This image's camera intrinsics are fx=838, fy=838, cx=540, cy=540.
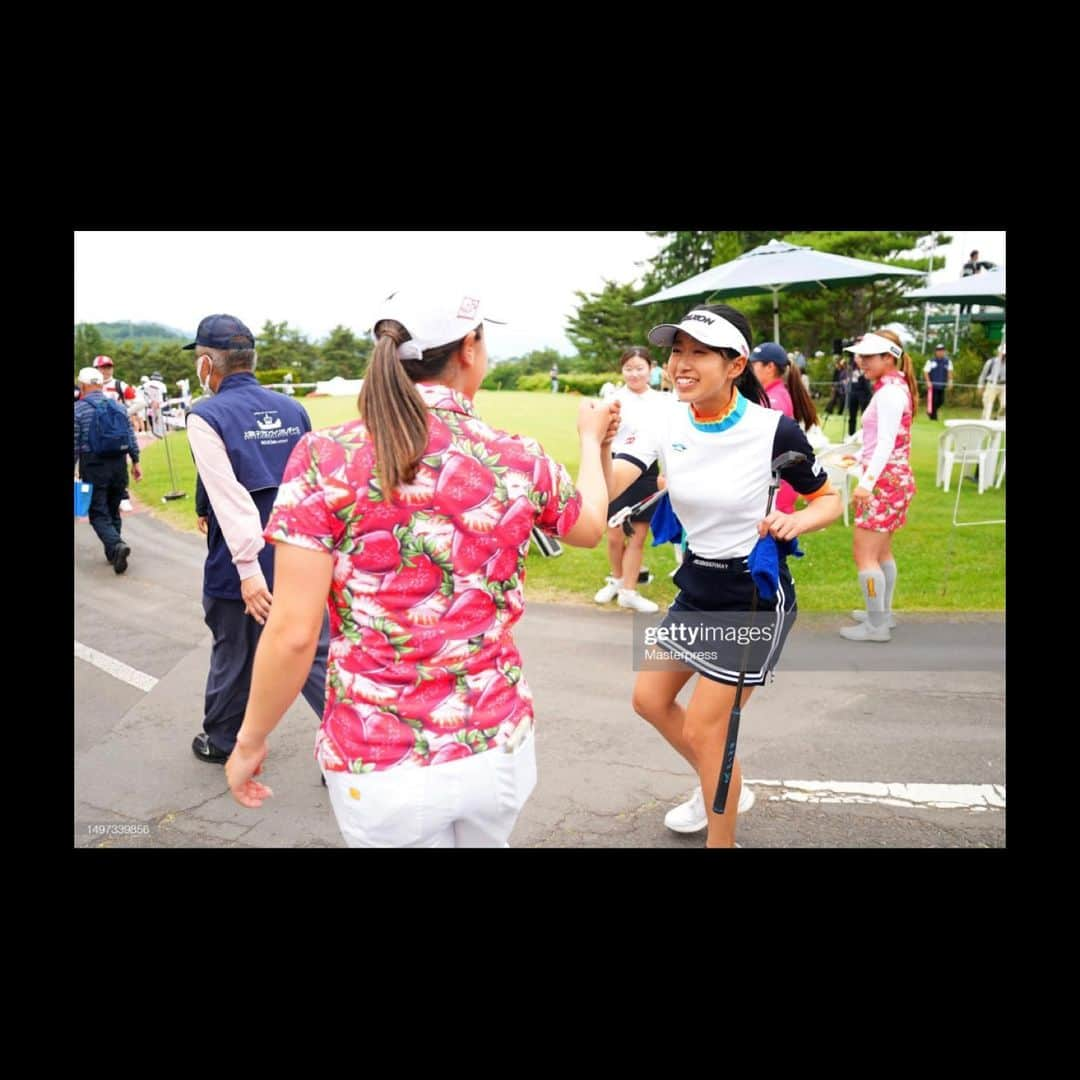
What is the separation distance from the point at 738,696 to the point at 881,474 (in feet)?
11.0

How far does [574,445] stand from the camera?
1290 centimetres

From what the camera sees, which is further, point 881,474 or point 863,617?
point 863,617

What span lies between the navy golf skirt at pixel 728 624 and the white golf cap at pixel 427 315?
1590mm

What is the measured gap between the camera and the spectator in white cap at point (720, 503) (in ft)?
9.46

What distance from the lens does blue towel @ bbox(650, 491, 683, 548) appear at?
11.1 ft

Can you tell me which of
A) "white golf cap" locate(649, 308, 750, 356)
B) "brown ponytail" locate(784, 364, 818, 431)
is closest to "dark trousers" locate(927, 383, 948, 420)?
"brown ponytail" locate(784, 364, 818, 431)

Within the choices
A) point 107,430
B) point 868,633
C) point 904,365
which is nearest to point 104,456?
point 107,430

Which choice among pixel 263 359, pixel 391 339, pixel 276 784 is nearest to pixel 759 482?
pixel 391 339

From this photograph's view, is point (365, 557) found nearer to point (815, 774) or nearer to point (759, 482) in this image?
point (759, 482)

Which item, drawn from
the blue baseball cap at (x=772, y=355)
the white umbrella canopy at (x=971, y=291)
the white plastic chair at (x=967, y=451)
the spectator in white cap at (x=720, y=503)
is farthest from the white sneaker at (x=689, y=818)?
the white umbrella canopy at (x=971, y=291)

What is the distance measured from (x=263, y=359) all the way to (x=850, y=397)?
80.5 ft

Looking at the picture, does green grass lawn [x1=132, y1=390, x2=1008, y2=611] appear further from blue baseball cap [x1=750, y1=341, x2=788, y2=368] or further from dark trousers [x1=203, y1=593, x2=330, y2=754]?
blue baseball cap [x1=750, y1=341, x2=788, y2=368]

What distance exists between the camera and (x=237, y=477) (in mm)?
3566

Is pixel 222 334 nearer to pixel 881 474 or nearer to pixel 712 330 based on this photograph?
pixel 712 330
